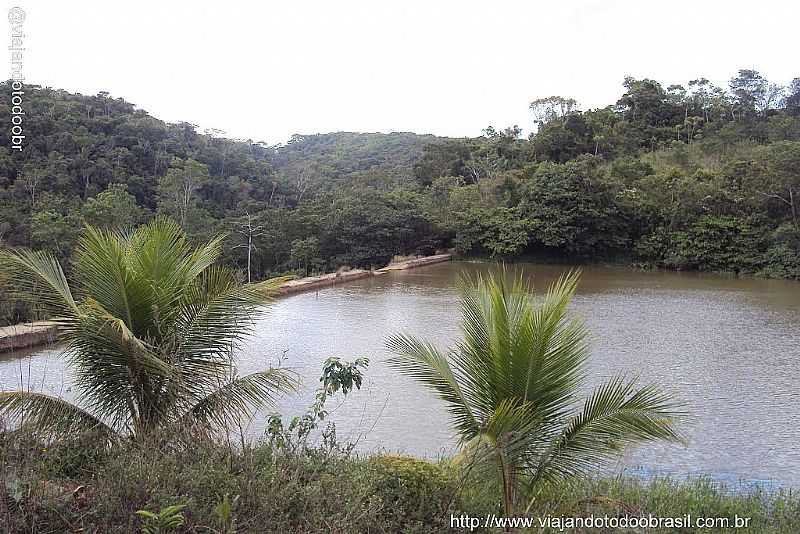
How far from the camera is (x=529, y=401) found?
126 inches

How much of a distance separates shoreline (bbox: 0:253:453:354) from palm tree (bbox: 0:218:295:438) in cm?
24

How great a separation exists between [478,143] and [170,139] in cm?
1505

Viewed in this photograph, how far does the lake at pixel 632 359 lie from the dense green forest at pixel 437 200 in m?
4.33

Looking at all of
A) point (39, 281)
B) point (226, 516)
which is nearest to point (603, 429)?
point (226, 516)

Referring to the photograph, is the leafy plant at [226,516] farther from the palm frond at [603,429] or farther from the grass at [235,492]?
the palm frond at [603,429]

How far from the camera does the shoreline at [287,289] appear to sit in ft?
23.5

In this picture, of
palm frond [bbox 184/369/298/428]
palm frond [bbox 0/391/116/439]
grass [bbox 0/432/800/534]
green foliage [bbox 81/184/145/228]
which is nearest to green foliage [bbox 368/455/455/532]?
grass [bbox 0/432/800/534]

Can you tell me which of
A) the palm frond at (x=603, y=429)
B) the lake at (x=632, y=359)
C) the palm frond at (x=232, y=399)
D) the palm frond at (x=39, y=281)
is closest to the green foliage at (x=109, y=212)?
the lake at (x=632, y=359)

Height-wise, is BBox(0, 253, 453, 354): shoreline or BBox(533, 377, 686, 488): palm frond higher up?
BBox(533, 377, 686, 488): palm frond

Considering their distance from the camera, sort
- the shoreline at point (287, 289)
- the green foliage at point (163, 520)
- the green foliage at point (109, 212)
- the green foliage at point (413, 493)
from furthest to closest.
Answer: the green foliage at point (109, 212), the shoreline at point (287, 289), the green foliage at point (413, 493), the green foliage at point (163, 520)

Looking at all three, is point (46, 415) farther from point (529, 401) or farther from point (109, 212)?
point (109, 212)

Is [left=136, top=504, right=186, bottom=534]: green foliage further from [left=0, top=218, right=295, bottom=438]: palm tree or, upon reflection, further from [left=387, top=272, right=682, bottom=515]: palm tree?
[left=387, top=272, right=682, bottom=515]: palm tree

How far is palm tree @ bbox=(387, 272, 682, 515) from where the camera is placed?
3133mm

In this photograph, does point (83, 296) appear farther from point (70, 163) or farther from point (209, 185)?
point (209, 185)
